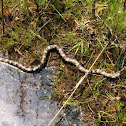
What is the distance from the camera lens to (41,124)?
12.8 ft

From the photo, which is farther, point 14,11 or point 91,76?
point 14,11

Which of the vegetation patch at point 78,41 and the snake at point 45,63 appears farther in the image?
the snake at point 45,63

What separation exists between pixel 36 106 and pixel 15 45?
1592 mm

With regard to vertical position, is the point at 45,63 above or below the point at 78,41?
below

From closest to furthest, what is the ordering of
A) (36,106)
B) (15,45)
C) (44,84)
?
(36,106)
(44,84)
(15,45)

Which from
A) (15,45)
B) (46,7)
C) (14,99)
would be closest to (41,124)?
(14,99)

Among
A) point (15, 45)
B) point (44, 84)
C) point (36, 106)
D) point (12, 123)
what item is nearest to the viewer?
point (12, 123)

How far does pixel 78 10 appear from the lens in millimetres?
5086

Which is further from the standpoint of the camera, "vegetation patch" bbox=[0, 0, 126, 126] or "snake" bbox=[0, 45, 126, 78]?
"snake" bbox=[0, 45, 126, 78]

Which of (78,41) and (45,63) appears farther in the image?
(78,41)

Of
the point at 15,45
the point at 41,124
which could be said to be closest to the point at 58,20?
the point at 15,45

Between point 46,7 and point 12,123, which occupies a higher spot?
point 46,7

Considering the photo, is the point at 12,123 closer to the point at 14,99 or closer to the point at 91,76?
the point at 14,99

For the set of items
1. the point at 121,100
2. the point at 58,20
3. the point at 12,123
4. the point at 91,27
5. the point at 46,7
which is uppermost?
the point at 46,7
